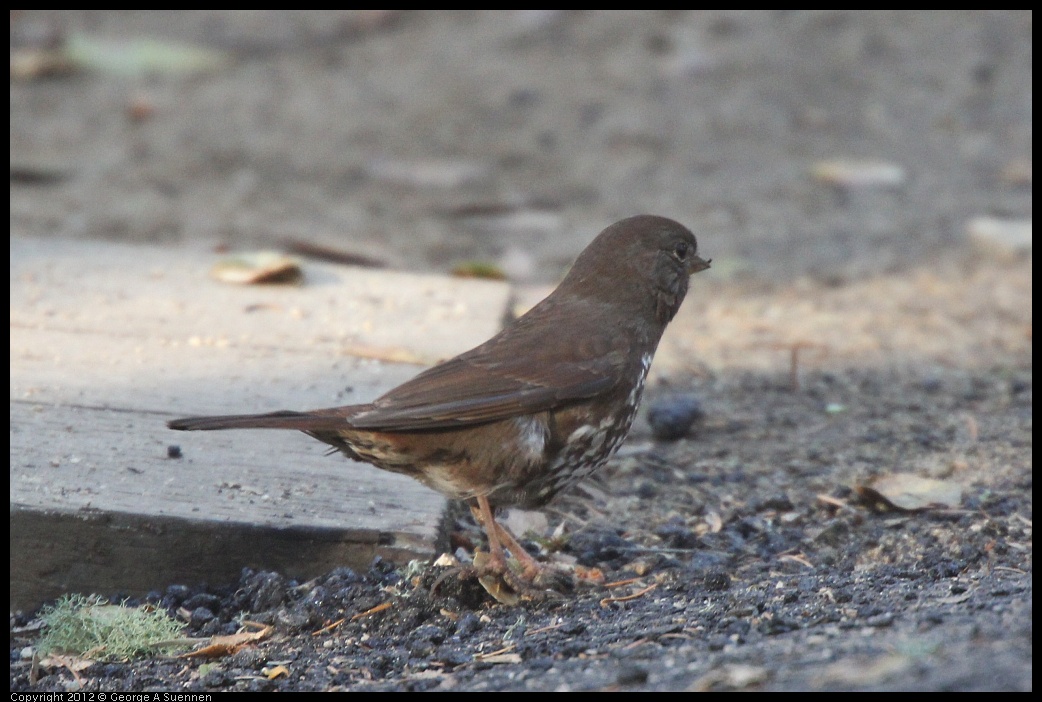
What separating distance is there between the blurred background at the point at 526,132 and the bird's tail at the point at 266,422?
10.4 feet

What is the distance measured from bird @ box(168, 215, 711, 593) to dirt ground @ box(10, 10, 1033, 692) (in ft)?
0.92

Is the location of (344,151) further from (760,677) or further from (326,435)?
Result: (760,677)

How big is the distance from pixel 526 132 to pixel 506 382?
5378 millimetres

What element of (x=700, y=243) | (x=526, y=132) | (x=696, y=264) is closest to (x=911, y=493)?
(x=696, y=264)

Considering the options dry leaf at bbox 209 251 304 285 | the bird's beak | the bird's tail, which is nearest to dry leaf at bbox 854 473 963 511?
the bird's beak

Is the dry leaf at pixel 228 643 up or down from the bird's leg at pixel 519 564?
down

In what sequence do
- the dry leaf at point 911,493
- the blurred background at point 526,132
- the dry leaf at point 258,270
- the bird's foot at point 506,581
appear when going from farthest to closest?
the blurred background at point 526,132, the dry leaf at point 258,270, the dry leaf at point 911,493, the bird's foot at point 506,581

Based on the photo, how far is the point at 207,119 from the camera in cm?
891

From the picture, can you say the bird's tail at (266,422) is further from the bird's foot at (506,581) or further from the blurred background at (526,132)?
the blurred background at (526,132)

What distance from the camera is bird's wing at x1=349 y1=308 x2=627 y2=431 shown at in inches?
138

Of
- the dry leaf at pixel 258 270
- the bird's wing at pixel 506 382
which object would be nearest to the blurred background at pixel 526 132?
the dry leaf at pixel 258 270

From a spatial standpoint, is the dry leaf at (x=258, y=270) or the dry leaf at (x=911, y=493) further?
the dry leaf at (x=258, y=270)

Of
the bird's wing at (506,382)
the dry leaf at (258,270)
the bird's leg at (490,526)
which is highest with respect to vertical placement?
the dry leaf at (258,270)

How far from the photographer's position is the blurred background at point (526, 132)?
7.36 m
